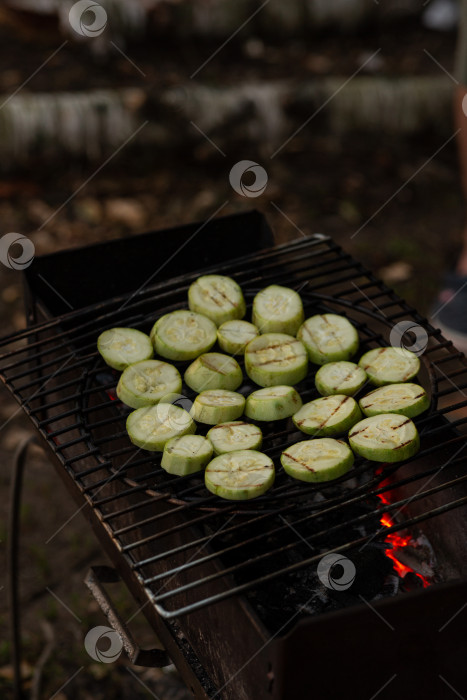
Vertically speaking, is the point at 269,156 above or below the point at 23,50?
below

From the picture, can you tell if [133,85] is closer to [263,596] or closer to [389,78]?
[389,78]

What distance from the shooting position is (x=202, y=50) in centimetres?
731

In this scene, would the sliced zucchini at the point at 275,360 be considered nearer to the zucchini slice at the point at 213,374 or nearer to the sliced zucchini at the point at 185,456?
the zucchini slice at the point at 213,374

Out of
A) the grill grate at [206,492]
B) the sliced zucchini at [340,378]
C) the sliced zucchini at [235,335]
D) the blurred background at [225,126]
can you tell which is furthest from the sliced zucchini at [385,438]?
the blurred background at [225,126]

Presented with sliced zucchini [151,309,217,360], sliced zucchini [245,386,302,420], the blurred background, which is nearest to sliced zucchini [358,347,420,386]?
sliced zucchini [245,386,302,420]

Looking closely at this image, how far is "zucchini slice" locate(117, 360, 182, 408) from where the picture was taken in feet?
7.87

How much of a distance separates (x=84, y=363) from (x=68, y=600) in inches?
54.5

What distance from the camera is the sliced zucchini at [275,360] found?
98.3 inches

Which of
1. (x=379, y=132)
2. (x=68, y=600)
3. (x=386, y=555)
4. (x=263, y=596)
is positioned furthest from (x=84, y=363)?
(x=379, y=132)

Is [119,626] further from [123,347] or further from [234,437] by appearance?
[123,347]

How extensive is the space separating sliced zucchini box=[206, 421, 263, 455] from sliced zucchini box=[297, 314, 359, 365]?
0.43m

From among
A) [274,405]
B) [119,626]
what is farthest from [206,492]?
[119,626]

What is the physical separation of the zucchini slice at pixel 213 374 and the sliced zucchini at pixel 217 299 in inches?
9.3

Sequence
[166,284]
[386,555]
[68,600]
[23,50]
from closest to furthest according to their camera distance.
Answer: [386,555] < [166,284] < [68,600] < [23,50]
